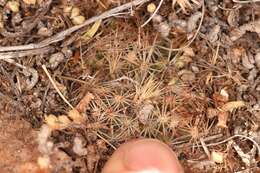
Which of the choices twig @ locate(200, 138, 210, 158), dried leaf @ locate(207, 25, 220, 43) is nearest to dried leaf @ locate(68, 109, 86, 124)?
twig @ locate(200, 138, 210, 158)

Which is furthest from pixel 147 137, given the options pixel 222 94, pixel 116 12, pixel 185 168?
pixel 116 12

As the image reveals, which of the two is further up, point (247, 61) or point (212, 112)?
point (247, 61)

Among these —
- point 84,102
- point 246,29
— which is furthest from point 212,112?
point 84,102

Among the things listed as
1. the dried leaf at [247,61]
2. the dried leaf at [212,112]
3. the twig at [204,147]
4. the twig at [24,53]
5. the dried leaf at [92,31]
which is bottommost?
the twig at [204,147]

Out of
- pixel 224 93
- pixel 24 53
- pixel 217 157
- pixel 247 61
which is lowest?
pixel 217 157

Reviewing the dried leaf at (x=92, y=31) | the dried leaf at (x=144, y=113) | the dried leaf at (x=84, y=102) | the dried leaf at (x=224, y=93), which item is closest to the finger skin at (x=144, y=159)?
the dried leaf at (x=144, y=113)

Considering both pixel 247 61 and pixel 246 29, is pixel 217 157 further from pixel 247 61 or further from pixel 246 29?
pixel 246 29

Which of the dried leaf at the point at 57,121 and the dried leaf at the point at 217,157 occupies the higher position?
the dried leaf at the point at 57,121

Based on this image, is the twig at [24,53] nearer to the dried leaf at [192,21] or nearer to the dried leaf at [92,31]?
the dried leaf at [92,31]
